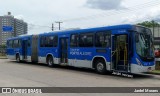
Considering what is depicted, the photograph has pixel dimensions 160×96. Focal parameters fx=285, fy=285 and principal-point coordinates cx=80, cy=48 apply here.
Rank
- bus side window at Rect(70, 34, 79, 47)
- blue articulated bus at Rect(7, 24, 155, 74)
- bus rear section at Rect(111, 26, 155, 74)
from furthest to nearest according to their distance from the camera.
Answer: bus side window at Rect(70, 34, 79, 47) → blue articulated bus at Rect(7, 24, 155, 74) → bus rear section at Rect(111, 26, 155, 74)

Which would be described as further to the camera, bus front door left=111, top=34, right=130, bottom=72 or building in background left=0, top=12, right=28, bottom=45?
building in background left=0, top=12, right=28, bottom=45

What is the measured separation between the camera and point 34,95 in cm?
984

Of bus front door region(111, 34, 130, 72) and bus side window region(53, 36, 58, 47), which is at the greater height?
bus side window region(53, 36, 58, 47)

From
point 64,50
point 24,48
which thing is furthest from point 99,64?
point 24,48

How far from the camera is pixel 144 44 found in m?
15.4

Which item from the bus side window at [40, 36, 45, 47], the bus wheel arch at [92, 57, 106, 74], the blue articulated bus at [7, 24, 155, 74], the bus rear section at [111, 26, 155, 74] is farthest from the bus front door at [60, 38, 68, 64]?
the bus rear section at [111, 26, 155, 74]

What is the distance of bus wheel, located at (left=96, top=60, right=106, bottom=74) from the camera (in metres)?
16.6

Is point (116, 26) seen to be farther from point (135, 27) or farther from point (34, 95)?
point (34, 95)

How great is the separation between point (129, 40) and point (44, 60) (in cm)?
1009

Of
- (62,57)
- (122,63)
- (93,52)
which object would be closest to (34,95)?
(122,63)

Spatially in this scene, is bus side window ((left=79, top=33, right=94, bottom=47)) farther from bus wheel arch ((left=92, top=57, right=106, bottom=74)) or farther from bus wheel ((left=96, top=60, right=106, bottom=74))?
bus wheel ((left=96, top=60, right=106, bottom=74))

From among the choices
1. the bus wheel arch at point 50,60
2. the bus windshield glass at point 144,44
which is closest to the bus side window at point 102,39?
the bus windshield glass at point 144,44

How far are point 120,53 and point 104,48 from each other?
4.05ft

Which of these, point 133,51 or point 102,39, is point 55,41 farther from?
point 133,51
